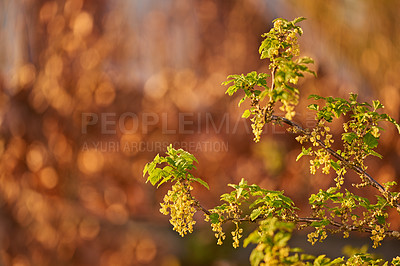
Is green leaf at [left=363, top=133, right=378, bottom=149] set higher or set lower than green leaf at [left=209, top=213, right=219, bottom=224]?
higher

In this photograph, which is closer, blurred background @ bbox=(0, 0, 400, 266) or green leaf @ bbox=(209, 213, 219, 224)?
green leaf @ bbox=(209, 213, 219, 224)

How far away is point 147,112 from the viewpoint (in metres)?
3.44

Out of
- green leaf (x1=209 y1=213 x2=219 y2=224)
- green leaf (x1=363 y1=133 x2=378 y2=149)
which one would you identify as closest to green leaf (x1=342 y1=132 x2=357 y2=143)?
green leaf (x1=363 y1=133 x2=378 y2=149)

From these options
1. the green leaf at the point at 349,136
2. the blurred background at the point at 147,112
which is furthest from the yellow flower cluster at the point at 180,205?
the blurred background at the point at 147,112

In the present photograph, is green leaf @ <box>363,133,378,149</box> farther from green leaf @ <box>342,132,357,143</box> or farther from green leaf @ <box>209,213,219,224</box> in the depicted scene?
green leaf @ <box>209,213,219,224</box>

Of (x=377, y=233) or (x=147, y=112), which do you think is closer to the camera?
(x=377, y=233)

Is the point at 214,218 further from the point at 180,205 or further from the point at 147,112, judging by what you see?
the point at 147,112

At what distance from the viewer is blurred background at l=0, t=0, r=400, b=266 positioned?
3098 millimetres

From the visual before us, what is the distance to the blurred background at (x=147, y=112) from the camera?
3098 mm

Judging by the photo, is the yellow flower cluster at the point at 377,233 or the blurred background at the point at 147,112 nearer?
the yellow flower cluster at the point at 377,233

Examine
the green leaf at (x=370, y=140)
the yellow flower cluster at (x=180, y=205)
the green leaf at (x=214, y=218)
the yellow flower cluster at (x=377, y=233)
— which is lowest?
the yellow flower cluster at (x=377, y=233)

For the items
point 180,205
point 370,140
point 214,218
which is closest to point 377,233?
point 370,140

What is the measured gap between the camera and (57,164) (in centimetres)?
373

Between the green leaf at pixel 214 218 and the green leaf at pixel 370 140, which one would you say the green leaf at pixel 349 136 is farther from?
the green leaf at pixel 214 218
